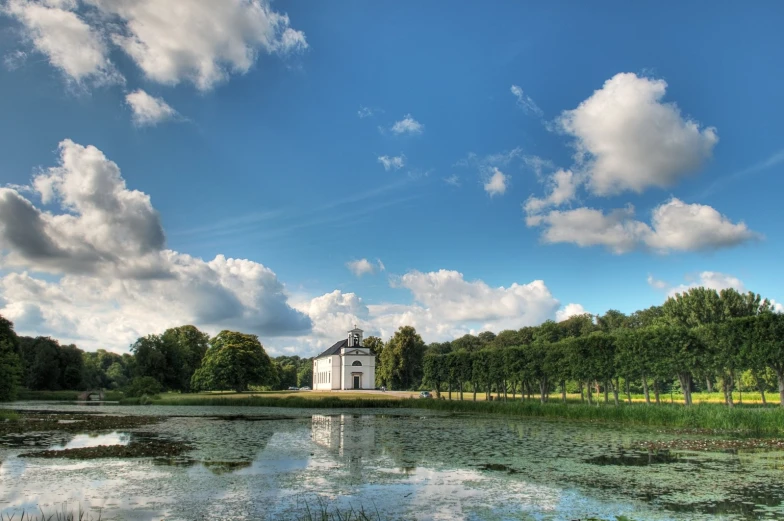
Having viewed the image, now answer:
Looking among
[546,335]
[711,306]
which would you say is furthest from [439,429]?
[546,335]

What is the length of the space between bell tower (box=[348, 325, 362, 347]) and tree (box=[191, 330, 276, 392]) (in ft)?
74.5

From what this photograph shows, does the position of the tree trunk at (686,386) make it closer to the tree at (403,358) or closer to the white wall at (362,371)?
the tree at (403,358)

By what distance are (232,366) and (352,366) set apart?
2598cm

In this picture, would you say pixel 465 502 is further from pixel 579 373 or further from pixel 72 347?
pixel 72 347

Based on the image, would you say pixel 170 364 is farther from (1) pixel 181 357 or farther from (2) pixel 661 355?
(2) pixel 661 355

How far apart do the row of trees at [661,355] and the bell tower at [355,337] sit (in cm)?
3675

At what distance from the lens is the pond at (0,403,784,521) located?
8.68 m

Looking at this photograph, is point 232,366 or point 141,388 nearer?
point 141,388

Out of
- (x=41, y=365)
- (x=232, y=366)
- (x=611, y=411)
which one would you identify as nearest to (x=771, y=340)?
(x=611, y=411)

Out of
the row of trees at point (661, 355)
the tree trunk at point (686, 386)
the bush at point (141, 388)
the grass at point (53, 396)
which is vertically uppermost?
the row of trees at point (661, 355)

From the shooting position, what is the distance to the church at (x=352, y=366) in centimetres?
8475

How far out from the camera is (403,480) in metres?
11.1

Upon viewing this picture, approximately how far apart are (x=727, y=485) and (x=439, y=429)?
13.9 m

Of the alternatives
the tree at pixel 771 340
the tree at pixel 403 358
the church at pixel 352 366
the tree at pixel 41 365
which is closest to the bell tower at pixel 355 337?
the church at pixel 352 366
